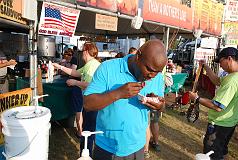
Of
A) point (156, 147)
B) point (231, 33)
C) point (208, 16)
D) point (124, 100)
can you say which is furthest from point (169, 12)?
point (124, 100)

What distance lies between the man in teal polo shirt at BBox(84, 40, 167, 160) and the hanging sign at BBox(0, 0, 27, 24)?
1.68 metres

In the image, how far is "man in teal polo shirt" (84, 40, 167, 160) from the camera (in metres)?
1.74

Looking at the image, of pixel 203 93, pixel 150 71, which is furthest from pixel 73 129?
pixel 203 93

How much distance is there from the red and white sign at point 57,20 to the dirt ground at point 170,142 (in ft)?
7.13

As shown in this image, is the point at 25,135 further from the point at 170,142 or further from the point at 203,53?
the point at 203,53

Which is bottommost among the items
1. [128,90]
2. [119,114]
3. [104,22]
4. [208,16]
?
[119,114]

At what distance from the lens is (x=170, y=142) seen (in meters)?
5.53

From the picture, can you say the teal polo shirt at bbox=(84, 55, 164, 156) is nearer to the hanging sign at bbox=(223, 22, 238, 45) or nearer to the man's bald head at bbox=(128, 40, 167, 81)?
the man's bald head at bbox=(128, 40, 167, 81)

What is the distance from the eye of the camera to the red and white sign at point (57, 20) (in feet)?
12.7

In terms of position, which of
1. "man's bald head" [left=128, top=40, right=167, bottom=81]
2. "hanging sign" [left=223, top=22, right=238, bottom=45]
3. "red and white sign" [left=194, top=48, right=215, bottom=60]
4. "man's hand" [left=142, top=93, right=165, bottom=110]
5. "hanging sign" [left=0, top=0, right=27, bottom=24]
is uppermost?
"hanging sign" [left=223, top=22, right=238, bottom=45]

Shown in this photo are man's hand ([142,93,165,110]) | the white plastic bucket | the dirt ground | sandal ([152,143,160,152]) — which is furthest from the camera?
sandal ([152,143,160,152])

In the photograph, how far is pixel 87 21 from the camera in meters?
9.74

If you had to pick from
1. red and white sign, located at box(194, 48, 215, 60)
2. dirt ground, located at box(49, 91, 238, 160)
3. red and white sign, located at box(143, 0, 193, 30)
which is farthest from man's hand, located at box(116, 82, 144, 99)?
red and white sign, located at box(194, 48, 215, 60)

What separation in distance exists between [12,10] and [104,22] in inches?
89.2
